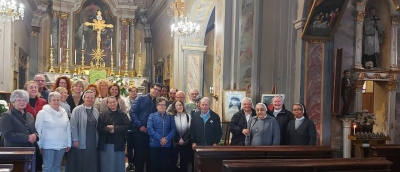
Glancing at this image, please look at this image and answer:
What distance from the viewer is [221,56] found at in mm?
9180

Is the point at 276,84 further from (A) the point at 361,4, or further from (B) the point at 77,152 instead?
(B) the point at 77,152

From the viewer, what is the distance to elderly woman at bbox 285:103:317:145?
5.34 meters

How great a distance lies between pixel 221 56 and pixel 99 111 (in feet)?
13.9

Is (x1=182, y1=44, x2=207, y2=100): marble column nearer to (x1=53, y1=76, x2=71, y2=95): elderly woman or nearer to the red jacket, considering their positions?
(x1=53, y1=76, x2=71, y2=95): elderly woman

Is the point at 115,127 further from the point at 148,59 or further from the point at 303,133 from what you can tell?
the point at 148,59

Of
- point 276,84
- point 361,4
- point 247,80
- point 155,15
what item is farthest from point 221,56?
point 155,15

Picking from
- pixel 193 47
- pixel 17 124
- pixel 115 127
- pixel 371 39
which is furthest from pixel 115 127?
pixel 193 47

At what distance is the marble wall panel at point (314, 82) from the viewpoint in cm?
784

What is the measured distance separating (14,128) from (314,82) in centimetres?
558

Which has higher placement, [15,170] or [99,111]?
[99,111]

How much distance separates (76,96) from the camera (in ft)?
19.1

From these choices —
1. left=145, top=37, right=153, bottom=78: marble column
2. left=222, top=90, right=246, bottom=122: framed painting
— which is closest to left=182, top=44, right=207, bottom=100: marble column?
left=145, top=37, right=153, bottom=78: marble column

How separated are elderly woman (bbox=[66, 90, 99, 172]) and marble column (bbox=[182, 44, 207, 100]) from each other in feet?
28.3

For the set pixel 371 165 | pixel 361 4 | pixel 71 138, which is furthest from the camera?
pixel 361 4
